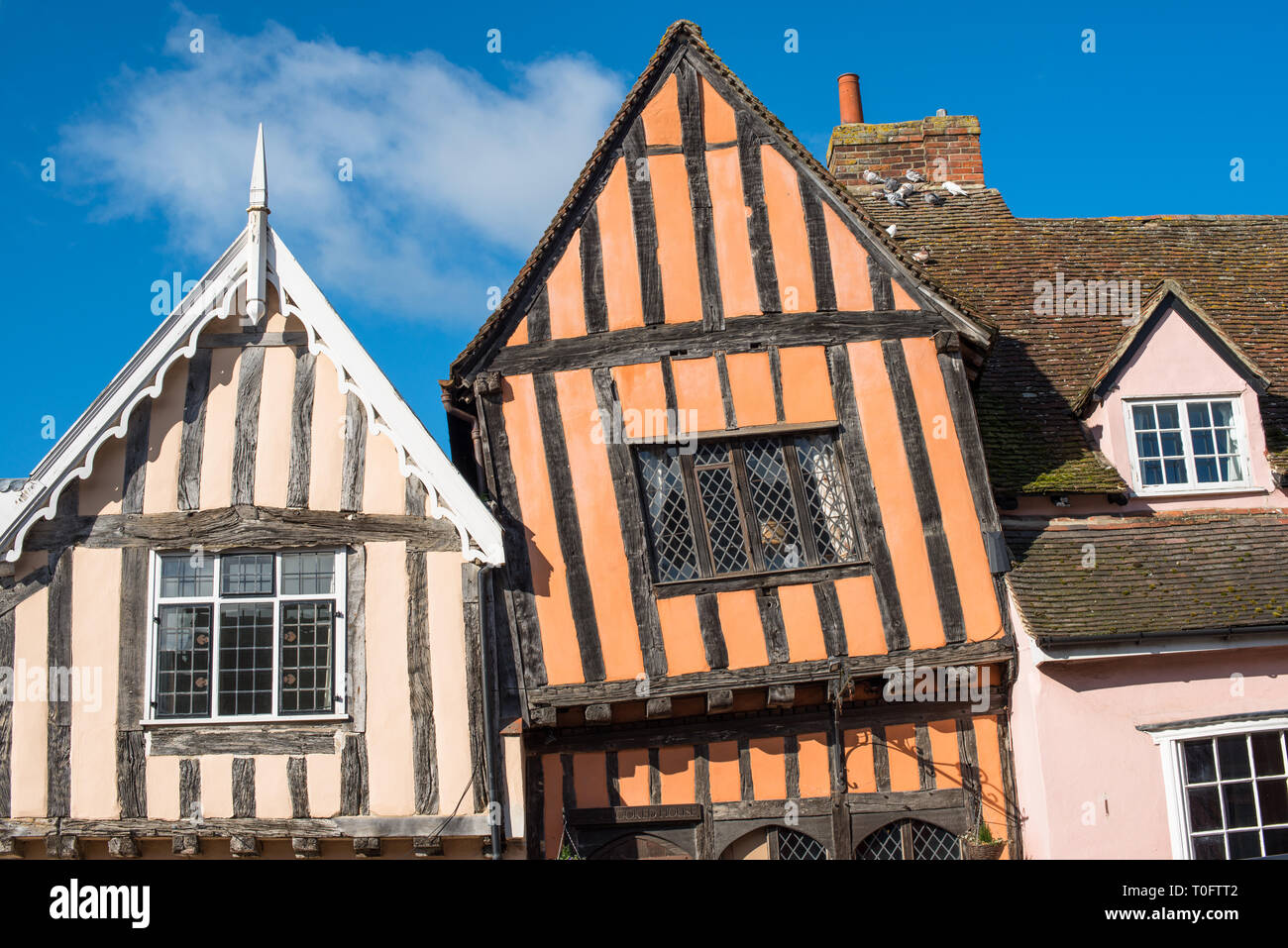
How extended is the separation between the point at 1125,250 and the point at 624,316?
6.89 meters

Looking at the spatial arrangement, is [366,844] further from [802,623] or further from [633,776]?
[802,623]

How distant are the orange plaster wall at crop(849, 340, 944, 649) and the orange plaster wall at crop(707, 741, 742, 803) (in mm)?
1789

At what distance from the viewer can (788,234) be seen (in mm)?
11078

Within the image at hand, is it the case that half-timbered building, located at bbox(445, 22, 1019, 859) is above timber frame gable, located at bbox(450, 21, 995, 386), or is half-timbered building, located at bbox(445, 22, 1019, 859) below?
below

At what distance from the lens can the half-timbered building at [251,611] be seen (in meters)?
9.38

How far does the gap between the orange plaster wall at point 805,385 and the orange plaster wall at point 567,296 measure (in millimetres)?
1844

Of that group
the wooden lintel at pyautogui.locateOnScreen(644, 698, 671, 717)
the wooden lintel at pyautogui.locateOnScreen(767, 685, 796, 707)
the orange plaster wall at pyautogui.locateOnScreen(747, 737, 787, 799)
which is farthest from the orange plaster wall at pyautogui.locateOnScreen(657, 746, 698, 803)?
the wooden lintel at pyautogui.locateOnScreen(767, 685, 796, 707)

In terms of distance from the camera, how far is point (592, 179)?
11.1 meters

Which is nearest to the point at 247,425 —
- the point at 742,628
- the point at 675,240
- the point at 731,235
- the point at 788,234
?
the point at 675,240

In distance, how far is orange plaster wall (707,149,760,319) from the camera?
1091cm

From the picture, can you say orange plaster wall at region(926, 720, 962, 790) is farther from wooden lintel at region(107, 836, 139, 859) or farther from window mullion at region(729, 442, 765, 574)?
wooden lintel at region(107, 836, 139, 859)

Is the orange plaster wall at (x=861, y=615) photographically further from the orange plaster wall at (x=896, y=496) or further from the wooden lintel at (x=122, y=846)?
the wooden lintel at (x=122, y=846)
